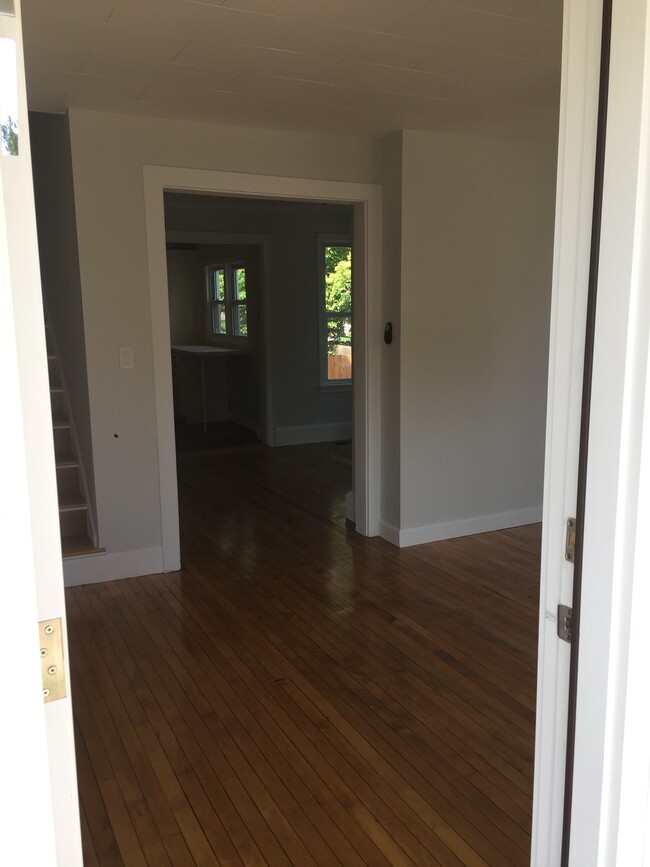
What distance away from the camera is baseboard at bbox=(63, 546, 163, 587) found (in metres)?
3.94

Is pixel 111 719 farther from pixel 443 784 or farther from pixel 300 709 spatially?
pixel 443 784

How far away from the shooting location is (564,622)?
122cm

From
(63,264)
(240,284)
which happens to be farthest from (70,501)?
(240,284)

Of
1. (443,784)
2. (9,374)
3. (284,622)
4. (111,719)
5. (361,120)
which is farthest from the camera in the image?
(361,120)

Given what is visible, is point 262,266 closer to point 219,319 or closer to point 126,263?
point 219,319

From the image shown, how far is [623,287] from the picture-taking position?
1028 millimetres

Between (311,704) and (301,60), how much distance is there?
2.58 meters

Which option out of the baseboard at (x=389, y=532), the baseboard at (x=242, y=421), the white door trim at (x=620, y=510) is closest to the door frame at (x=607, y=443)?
the white door trim at (x=620, y=510)

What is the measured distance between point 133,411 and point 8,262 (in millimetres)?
3363

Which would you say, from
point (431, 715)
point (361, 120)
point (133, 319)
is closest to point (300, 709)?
point (431, 715)

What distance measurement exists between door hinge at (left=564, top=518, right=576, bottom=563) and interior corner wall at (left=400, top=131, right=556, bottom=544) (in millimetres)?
3205

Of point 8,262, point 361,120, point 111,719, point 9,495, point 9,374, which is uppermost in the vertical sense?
point 361,120

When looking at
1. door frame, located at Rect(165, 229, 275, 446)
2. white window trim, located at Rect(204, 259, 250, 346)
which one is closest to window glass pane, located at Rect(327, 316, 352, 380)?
door frame, located at Rect(165, 229, 275, 446)

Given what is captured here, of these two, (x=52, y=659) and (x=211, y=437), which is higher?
(x=52, y=659)
